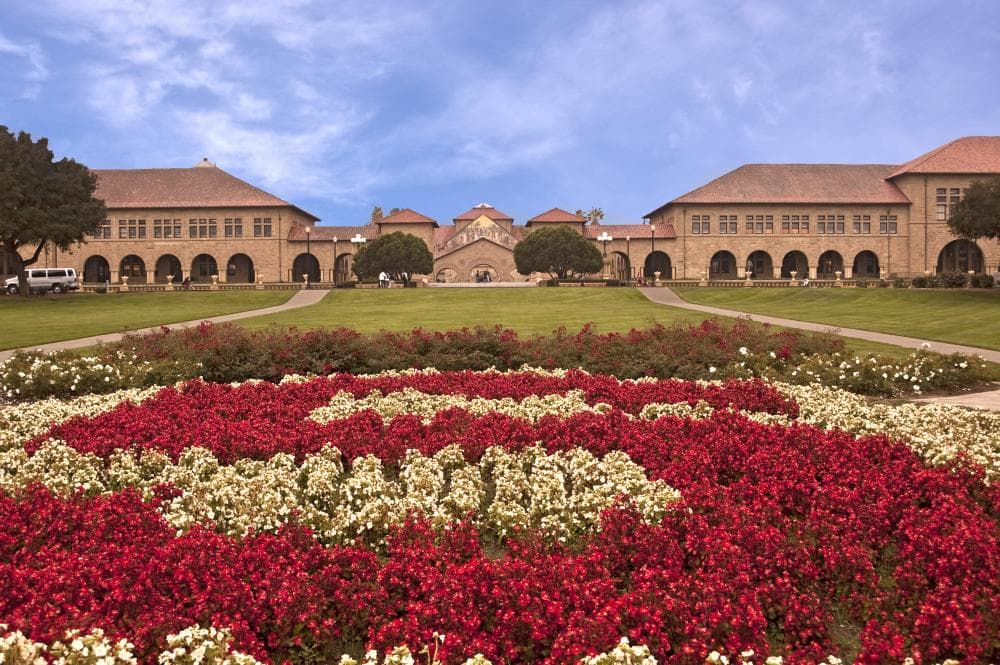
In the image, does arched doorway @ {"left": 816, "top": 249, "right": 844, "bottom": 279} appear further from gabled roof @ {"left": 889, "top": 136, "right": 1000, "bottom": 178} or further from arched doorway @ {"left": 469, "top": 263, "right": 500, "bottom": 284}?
arched doorway @ {"left": 469, "top": 263, "right": 500, "bottom": 284}

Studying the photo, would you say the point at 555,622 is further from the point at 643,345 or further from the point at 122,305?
the point at 122,305

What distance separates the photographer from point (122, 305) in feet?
140

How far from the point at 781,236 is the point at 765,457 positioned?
65.2 metres

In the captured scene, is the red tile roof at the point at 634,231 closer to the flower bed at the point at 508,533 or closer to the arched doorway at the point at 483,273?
the arched doorway at the point at 483,273

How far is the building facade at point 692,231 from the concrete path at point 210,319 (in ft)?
60.4

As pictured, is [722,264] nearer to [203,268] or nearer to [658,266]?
[658,266]

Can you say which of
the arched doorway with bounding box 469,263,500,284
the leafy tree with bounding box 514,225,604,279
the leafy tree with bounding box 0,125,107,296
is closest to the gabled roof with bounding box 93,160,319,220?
the leafy tree with bounding box 0,125,107,296

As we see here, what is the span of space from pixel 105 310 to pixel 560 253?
1323 inches

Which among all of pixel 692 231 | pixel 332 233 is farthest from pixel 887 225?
pixel 332 233

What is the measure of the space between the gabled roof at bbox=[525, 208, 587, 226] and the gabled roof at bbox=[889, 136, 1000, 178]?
28609mm

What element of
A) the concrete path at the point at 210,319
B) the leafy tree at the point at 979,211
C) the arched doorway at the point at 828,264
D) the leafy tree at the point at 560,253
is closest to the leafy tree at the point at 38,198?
the concrete path at the point at 210,319

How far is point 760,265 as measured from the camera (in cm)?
7106

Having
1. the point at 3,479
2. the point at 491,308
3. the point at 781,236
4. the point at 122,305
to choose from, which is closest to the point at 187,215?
the point at 122,305

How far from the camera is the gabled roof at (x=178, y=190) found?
6675 cm
